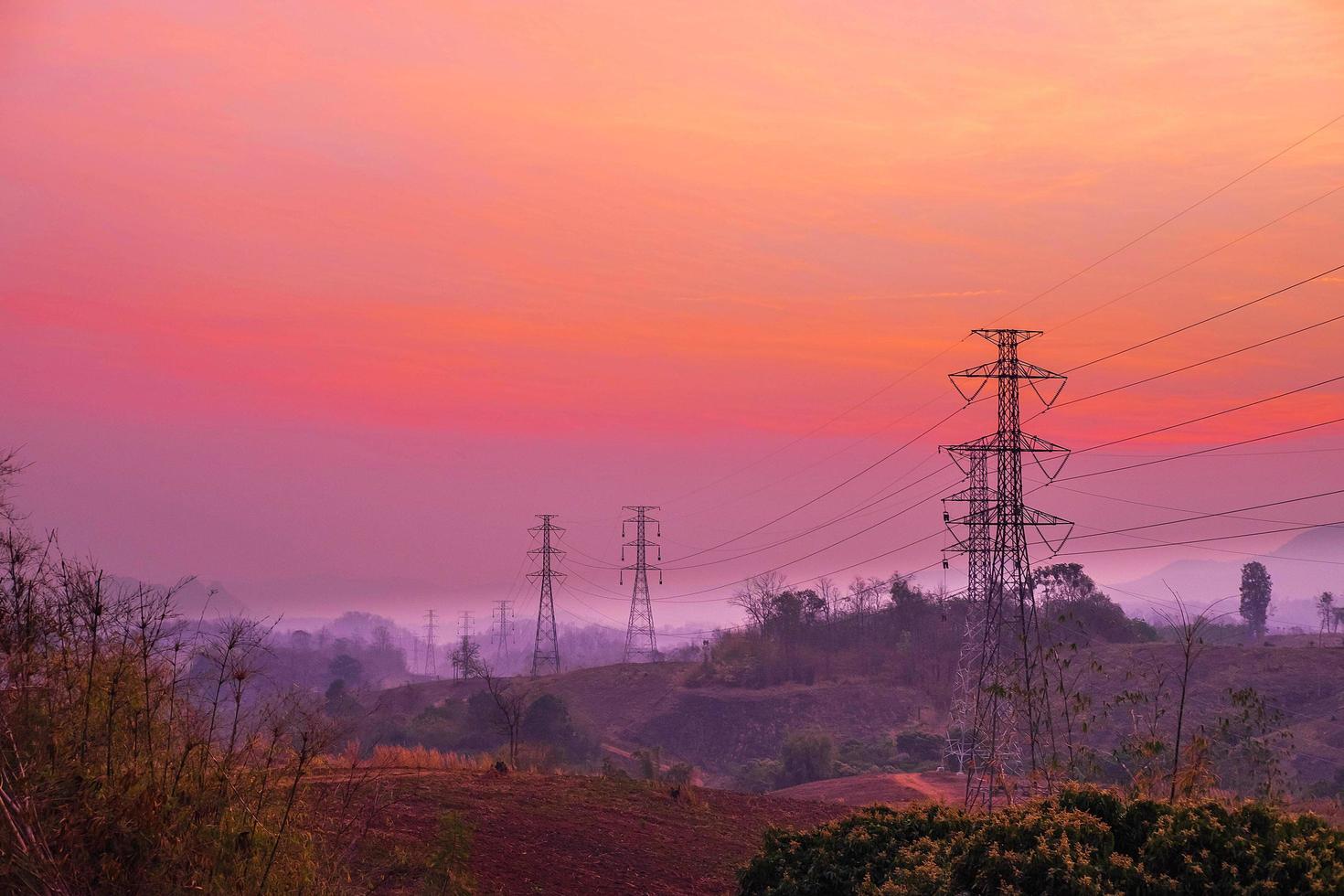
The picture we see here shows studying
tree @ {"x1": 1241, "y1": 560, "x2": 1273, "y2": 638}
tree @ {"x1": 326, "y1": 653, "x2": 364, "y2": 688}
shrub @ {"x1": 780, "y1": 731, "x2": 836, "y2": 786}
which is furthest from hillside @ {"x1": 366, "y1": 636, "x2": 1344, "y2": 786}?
tree @ {"x1": 1241, "y1": 560, "x2": 1273, "y2": 638}

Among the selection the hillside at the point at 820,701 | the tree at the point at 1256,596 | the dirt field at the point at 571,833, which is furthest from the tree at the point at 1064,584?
the dirt field at the point at 571,833

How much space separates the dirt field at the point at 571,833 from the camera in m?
18.4

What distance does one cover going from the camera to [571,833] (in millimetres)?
22641

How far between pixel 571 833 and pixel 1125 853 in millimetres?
14465

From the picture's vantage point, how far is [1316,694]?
259ft

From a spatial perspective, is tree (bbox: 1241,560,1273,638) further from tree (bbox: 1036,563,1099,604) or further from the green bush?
the green bush

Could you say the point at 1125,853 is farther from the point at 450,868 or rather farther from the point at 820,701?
the point at 820,701

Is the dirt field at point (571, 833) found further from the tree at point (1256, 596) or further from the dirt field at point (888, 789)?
the tree at point (1256, 596)

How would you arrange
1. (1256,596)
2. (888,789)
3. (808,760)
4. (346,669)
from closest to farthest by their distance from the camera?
(888,789)
(808,760)
(1256,596)
(346,669)

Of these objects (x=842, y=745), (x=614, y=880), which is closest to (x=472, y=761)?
(x=614, y=880)

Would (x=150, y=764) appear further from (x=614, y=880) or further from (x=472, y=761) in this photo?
(x=472, y=761)

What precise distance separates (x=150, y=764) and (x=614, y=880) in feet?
35.5

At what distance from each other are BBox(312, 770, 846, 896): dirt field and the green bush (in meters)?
7.91

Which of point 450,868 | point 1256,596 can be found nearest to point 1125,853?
point 450,868
